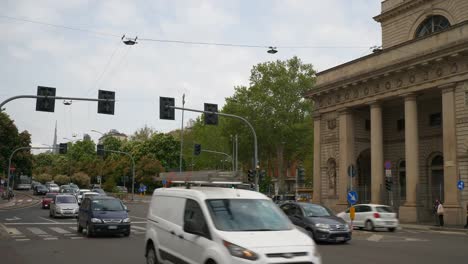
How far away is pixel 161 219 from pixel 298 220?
9488 millimetres

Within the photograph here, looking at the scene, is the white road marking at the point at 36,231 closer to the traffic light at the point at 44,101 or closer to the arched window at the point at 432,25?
the traffic light at the point at 44,101

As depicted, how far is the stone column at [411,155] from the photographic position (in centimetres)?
3328

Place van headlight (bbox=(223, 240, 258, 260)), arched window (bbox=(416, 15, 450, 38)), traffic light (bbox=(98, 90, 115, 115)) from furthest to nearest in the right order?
arched window (bbox=(416, 15, 450, 38)) → traffic light (bbox=(98, 90, 115, 115)) → van headlight (bbox=(223, 240, 258, 260))

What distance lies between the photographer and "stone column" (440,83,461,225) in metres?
30.2

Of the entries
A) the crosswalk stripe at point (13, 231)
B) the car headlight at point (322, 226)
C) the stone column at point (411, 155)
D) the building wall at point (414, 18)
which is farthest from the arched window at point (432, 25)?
the crosswalk stripe at point (13, 231)

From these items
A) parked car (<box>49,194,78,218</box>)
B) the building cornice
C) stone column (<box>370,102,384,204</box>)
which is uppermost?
the building cornice

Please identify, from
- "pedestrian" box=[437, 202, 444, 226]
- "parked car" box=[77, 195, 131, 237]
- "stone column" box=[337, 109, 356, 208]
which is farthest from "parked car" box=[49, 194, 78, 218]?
"pedestrian" box=[437, 202, 444, 226]

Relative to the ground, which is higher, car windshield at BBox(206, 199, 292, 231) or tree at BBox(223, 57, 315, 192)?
tree at BBox(223, 57, 315, 192)

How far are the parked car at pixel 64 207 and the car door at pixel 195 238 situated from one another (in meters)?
23.4

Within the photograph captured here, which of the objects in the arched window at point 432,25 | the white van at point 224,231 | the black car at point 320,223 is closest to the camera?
the white van at point 224,231


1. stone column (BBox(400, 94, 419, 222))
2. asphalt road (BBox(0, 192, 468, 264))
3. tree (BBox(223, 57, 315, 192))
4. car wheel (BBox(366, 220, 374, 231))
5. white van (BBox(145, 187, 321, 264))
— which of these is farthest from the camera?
tree (BBox(223, 57, 315, 192))

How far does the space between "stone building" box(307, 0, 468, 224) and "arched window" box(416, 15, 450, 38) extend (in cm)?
7

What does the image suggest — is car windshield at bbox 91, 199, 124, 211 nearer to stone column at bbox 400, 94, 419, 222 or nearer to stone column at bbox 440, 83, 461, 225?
stone column at bbox 440, 83, 461, 225

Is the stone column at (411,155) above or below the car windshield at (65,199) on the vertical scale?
above
